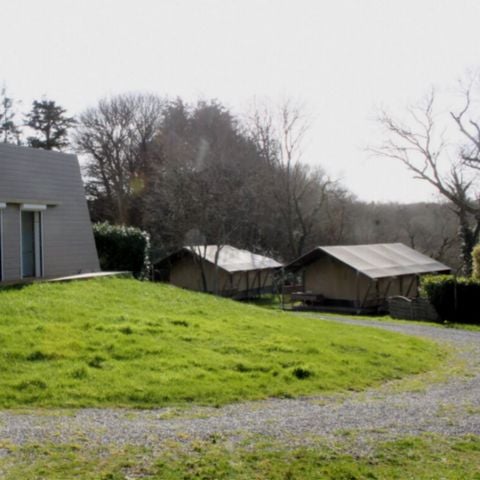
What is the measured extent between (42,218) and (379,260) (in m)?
21.9

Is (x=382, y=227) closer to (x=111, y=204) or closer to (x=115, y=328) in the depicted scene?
(x=111, y=204)

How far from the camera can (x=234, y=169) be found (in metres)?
40.3

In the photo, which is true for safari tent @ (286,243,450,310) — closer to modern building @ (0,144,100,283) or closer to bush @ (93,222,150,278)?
bush @ (93,222,150,278)

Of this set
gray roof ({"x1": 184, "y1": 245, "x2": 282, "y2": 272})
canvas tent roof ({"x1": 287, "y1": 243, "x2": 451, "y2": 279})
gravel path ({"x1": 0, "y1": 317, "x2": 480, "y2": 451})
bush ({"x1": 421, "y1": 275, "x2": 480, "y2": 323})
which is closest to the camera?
gravel path ({"x1": 0, "y1": 317, "x2": 480, "y2": 451})

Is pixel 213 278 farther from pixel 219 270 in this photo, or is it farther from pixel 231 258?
Answer: pixel 231 258

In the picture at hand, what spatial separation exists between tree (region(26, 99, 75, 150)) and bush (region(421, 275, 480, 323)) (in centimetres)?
3251

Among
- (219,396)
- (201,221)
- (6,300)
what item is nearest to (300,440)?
(219,396)

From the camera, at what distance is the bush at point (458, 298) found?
24562 millimetres

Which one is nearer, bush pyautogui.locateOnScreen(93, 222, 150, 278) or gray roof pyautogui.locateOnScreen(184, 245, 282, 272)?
bush pyautogui.locateOnScreen(93, 222, 150, 278)

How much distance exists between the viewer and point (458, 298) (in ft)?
80.9

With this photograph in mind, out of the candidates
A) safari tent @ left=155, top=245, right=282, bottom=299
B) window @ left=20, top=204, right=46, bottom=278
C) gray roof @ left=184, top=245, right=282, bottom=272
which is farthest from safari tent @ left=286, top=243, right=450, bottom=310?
window @ left=20, top=204, right=46, bottom=278

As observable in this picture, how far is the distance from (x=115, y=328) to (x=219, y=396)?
3.56m

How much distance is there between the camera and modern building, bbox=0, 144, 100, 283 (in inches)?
700

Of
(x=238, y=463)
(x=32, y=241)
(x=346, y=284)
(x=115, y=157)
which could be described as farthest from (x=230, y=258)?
(x=238, y=463)
